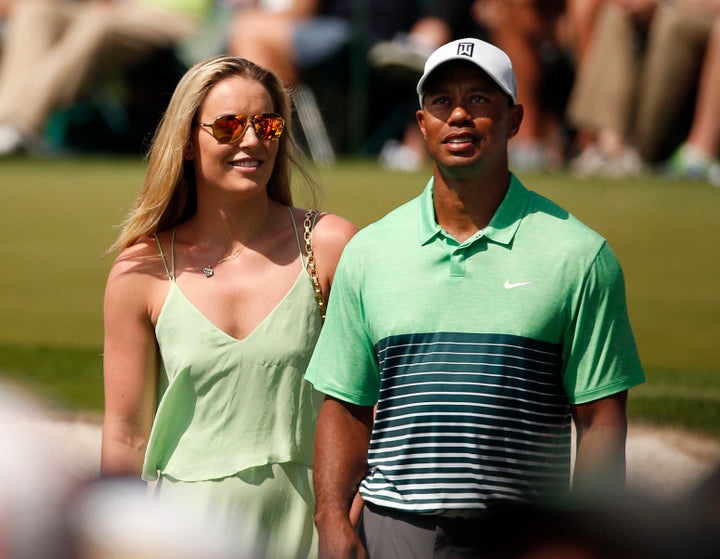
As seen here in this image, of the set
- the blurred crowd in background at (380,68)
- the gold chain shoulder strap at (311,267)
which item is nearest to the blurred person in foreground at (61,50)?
the blurred crowd in background at (380,68)

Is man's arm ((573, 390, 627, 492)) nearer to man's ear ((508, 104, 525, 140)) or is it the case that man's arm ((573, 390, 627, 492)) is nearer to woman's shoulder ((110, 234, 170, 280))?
man's ear ((508, 104, 525, 140))

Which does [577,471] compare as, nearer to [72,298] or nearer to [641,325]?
[641,325]

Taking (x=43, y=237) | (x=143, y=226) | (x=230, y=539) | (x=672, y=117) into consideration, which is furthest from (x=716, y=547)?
Answer: (x=672, y=117)

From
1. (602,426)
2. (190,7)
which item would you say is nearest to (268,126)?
(602,426)

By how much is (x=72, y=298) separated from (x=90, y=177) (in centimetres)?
409

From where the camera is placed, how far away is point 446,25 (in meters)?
12.6

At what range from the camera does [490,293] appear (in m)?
2.73

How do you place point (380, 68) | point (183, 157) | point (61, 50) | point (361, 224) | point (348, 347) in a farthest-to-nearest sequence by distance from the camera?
point (61, 50), point (380, 68), point (361, 224), point (183, 157), point (348, 347)

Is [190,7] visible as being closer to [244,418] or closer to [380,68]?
[380,68]

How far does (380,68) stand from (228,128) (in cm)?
1000

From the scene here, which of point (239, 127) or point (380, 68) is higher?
point (380, 68)

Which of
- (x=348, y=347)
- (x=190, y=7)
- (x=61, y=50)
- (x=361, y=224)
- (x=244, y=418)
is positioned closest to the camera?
(x=348, y=347)

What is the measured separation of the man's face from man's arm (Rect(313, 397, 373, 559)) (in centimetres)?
60

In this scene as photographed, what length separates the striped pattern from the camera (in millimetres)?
2670
